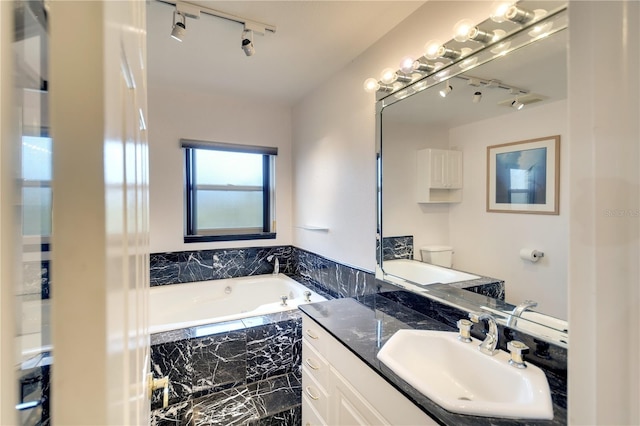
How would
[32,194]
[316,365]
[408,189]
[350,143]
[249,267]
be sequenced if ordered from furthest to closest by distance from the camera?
[249,267] → [350,143] → [408,189] → [316,365] → [32,194]

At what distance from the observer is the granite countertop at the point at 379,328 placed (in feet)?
2.77

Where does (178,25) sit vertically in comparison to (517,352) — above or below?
above

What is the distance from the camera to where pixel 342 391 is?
4.34 feet

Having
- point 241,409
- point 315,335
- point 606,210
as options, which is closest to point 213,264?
point 241,409

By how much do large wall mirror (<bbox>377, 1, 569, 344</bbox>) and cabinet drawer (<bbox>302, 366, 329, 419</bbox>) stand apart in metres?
0.74

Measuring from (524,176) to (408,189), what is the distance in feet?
2.28

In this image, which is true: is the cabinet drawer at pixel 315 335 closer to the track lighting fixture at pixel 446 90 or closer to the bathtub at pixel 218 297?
the bathtub at pixel 218 297

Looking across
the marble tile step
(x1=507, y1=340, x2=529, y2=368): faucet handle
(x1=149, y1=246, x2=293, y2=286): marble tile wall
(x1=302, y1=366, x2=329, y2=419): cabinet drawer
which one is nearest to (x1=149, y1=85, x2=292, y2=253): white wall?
(x1=149, y1=246, x2=293, y2=286): marble tile wall

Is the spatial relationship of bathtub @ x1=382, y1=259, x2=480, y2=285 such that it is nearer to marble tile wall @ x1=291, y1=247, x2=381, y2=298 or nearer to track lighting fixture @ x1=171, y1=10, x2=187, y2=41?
marble tile wall @ x1=291, y1=247, x2=381, y2=298

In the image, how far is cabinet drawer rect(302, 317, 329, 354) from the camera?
4.94 ft

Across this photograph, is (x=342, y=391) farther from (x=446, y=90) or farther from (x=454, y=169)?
(x=446, y=90)

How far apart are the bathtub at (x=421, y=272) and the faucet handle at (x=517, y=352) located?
36 centimetres

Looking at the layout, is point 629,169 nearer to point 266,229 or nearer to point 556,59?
point 556,59

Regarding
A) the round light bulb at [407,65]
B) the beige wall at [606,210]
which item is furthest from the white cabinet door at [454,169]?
the beige wall at [606,210]
